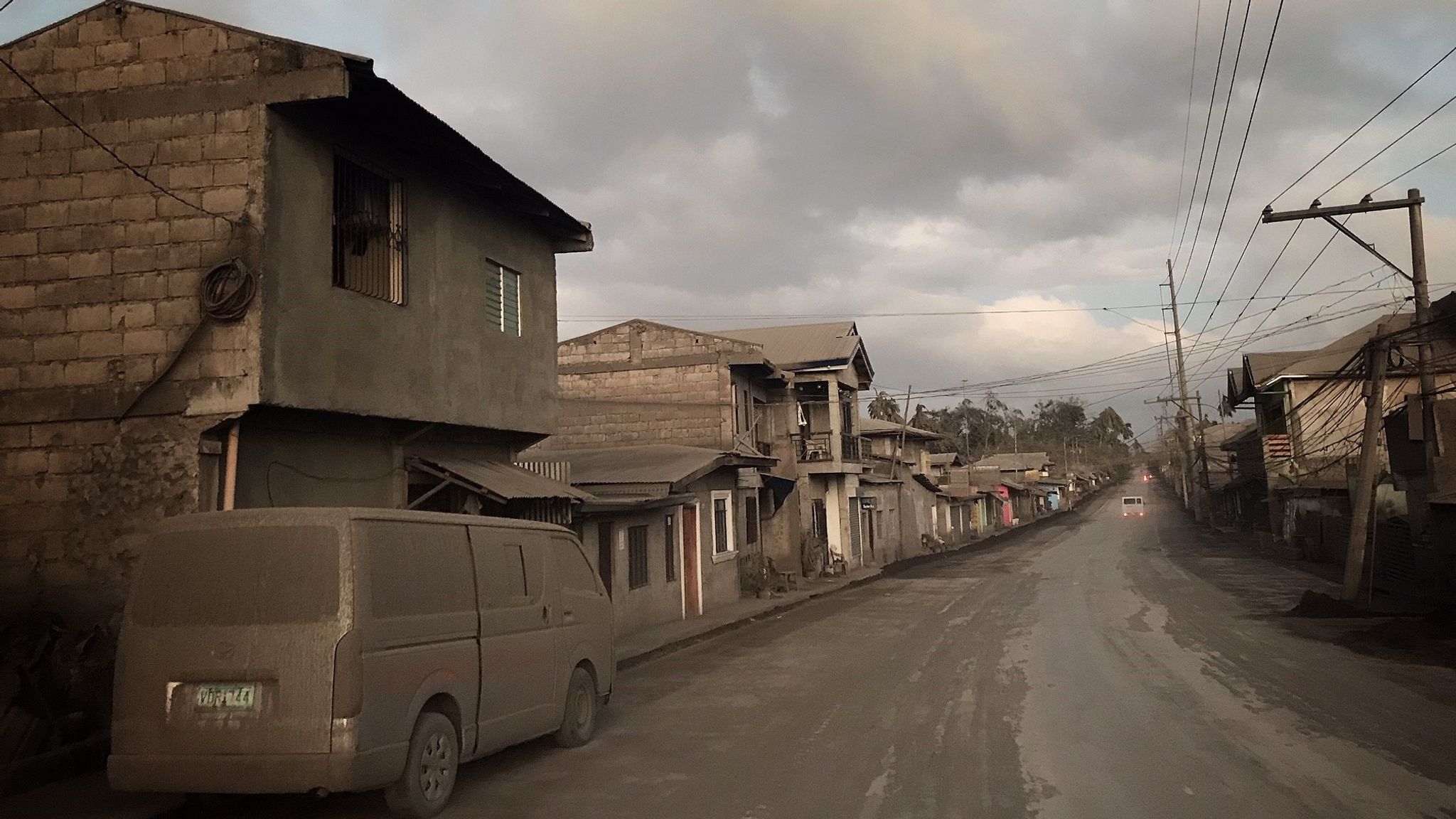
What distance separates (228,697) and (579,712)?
3264 millimetres

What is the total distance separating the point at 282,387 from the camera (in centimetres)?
865

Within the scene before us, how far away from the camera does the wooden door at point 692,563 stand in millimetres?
20141

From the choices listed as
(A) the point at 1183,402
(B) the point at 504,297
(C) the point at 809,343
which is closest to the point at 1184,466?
(A) the point at 1183,402

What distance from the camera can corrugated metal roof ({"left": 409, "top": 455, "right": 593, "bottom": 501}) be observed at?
37.3 ft

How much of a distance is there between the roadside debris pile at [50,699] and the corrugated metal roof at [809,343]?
2600 centimetres

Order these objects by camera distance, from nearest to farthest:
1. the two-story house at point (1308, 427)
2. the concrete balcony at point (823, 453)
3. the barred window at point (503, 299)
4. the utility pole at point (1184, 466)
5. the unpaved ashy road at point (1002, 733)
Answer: the unpaved ashy road at point (1002, 733)
the barred window at point (503, 299)
the two-story house at point (1308, 427)
the concrete balcony at point (823, 453)
the utility pole at point (1184, 466)

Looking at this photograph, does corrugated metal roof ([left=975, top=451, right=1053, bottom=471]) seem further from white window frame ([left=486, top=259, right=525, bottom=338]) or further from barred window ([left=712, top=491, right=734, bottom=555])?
white window frame ([left=486, top=259, right=525, bottom=338])

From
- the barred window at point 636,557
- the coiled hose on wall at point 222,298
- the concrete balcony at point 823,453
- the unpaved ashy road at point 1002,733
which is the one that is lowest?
the unpaved ashy road at point 1002,733

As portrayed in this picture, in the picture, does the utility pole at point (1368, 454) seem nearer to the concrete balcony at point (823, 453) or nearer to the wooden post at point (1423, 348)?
the wooden post at point (1423, 348)

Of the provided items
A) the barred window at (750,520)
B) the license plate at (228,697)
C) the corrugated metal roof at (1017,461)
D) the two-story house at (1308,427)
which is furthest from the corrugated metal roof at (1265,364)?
the corrugated metal roof at (1017,461)

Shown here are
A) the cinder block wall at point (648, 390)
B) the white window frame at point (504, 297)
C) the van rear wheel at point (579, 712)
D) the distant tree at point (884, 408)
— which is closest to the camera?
the van rear wheel at point (579, 712)

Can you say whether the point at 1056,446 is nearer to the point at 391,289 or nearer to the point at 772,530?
the point at 772,530

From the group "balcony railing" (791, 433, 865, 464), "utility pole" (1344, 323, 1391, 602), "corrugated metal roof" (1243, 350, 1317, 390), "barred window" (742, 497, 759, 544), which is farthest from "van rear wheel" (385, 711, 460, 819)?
"corrugated metal roof" (1243, 350, 1317, 390)

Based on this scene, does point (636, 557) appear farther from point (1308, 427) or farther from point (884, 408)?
point (884, 408)
